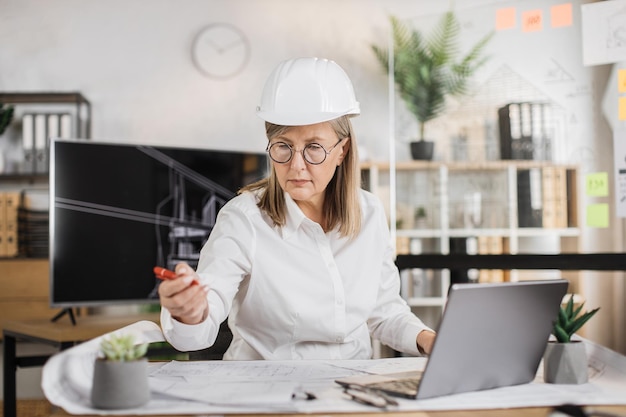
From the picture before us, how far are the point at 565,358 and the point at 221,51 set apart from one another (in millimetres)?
3853

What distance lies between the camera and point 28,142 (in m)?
4.32

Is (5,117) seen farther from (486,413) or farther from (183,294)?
(486,413)

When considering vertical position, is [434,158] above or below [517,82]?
below

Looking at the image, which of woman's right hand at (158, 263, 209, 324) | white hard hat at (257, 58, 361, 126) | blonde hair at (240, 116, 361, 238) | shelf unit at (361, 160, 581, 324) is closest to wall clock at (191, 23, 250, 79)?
shelf unit at (361, 160, 581, 324)

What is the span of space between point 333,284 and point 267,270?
6.0 inches

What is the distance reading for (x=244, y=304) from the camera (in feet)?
5.52

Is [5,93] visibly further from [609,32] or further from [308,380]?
[308,380]

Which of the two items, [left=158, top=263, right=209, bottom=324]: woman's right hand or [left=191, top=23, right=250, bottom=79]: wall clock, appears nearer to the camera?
[left=158, top=263, right=209, bottom=324]: woman's right hand

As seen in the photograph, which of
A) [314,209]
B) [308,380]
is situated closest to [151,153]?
[314,209]

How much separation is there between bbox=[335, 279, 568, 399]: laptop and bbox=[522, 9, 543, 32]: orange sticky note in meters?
2.08

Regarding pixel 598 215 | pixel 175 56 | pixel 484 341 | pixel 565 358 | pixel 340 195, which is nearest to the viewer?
pixel 484 341

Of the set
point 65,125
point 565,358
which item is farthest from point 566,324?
point 65,125

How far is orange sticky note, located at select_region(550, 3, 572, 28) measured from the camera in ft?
9.59

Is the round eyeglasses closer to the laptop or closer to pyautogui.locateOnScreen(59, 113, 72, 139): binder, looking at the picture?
the laptop
